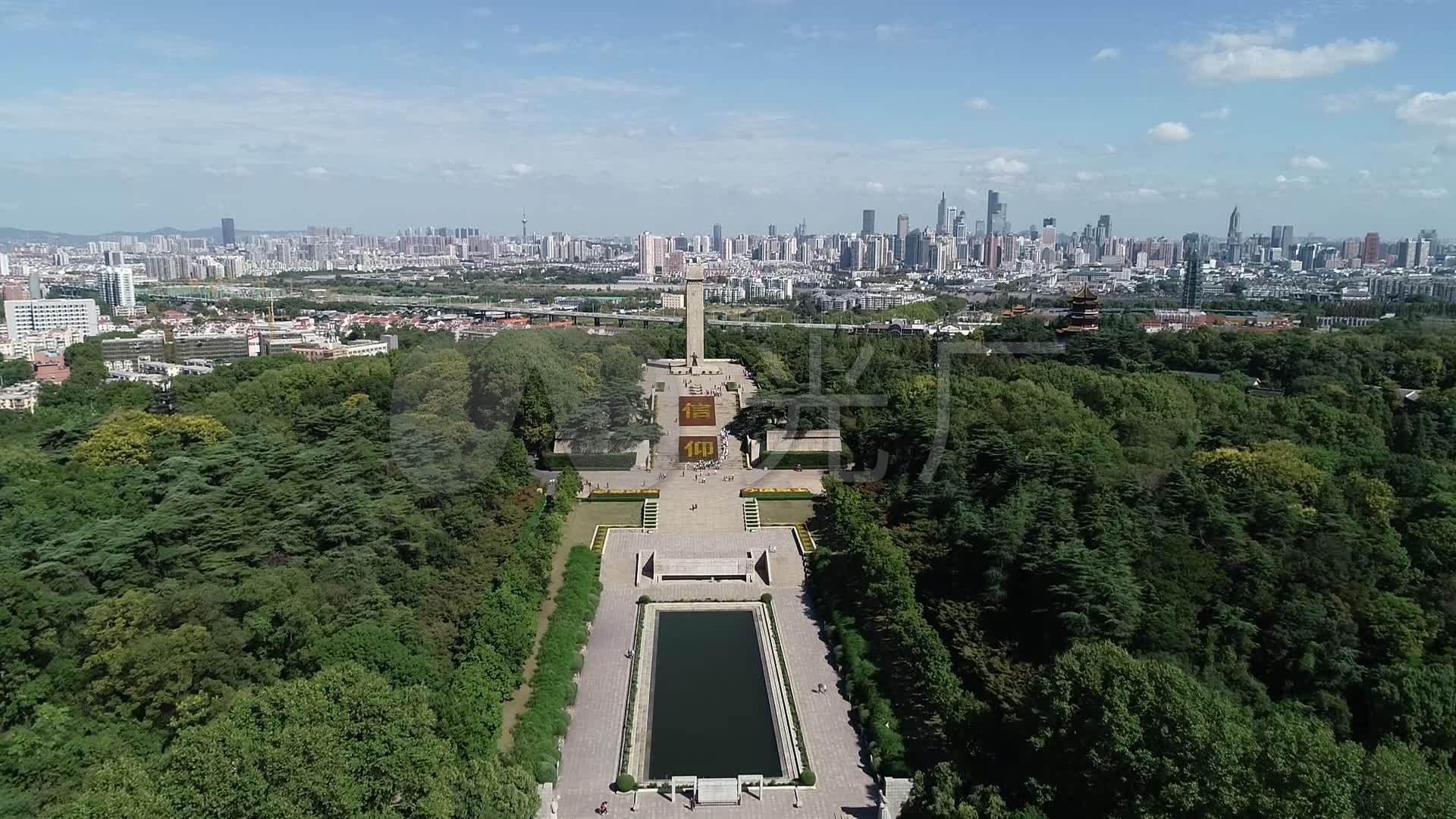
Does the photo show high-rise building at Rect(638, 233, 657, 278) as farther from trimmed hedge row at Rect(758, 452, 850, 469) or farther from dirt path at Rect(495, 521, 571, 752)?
dirt path at Rect(495, 521, 571, 752)

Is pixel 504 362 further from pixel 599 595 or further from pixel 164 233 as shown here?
pixel 164 233

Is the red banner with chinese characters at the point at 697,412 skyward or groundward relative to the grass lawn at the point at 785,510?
skyward

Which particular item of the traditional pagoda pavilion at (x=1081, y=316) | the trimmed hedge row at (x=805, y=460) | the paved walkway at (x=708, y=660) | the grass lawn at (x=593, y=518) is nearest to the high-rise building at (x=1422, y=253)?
the traditional pagoda pavilion at (x=1081, y=316)

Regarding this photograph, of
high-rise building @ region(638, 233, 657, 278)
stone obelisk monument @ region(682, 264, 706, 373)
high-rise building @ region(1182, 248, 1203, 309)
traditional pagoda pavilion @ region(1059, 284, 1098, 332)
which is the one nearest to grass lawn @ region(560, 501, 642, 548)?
stone obelisk monument @ region(682, 264, 706, 373)

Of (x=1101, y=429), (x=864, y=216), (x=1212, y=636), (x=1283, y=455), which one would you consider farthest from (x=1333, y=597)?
(x=864, y=216)

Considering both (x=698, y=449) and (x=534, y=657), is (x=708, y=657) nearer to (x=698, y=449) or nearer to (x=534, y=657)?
(x=534, y=657)

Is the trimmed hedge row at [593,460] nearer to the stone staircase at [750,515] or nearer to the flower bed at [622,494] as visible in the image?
the flower bed at [622,494]

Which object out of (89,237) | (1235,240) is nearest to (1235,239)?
(1235,240)
